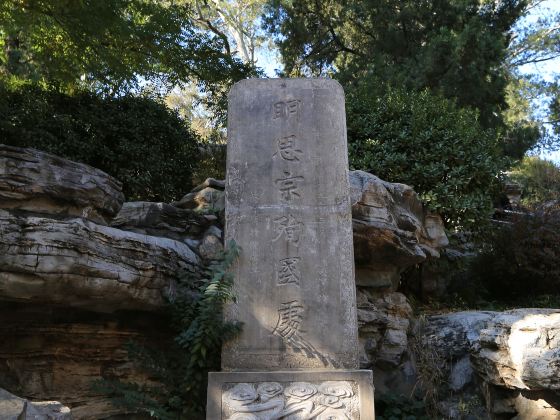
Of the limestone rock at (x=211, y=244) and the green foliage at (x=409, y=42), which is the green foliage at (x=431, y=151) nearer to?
the green foliage at (x=409, y=42)

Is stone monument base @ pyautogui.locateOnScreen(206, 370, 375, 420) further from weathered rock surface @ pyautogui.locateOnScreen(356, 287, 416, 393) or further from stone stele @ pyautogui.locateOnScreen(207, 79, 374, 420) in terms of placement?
weathered rock surface @ pyautogui.locateOnScreen(356, 287, 416, 393)

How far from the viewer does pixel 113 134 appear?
7.48m

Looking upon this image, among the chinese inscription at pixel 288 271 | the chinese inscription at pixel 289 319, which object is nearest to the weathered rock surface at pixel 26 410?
the chinese inscription at pixel 289 319

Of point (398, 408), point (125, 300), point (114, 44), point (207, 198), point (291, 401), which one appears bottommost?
point (398, 408)

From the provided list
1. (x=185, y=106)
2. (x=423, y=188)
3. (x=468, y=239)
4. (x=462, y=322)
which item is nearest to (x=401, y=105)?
(x=423, y=188)

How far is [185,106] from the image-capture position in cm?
1845

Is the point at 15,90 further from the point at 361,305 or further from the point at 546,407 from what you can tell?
the point at 546,407

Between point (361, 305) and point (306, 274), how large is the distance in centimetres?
171

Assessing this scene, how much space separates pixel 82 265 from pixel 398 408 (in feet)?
Answer: 9.95

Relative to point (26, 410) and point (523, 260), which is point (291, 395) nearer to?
point (26, 410)

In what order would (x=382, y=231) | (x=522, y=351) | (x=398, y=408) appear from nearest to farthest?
(x=522, y=351), (x=398, y=408), (x=382, y=231)

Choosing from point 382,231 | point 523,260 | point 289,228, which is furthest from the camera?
point 523,260

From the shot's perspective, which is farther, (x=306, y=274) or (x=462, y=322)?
(x=462, y=322)

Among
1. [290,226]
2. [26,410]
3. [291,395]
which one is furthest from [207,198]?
[26,410]
